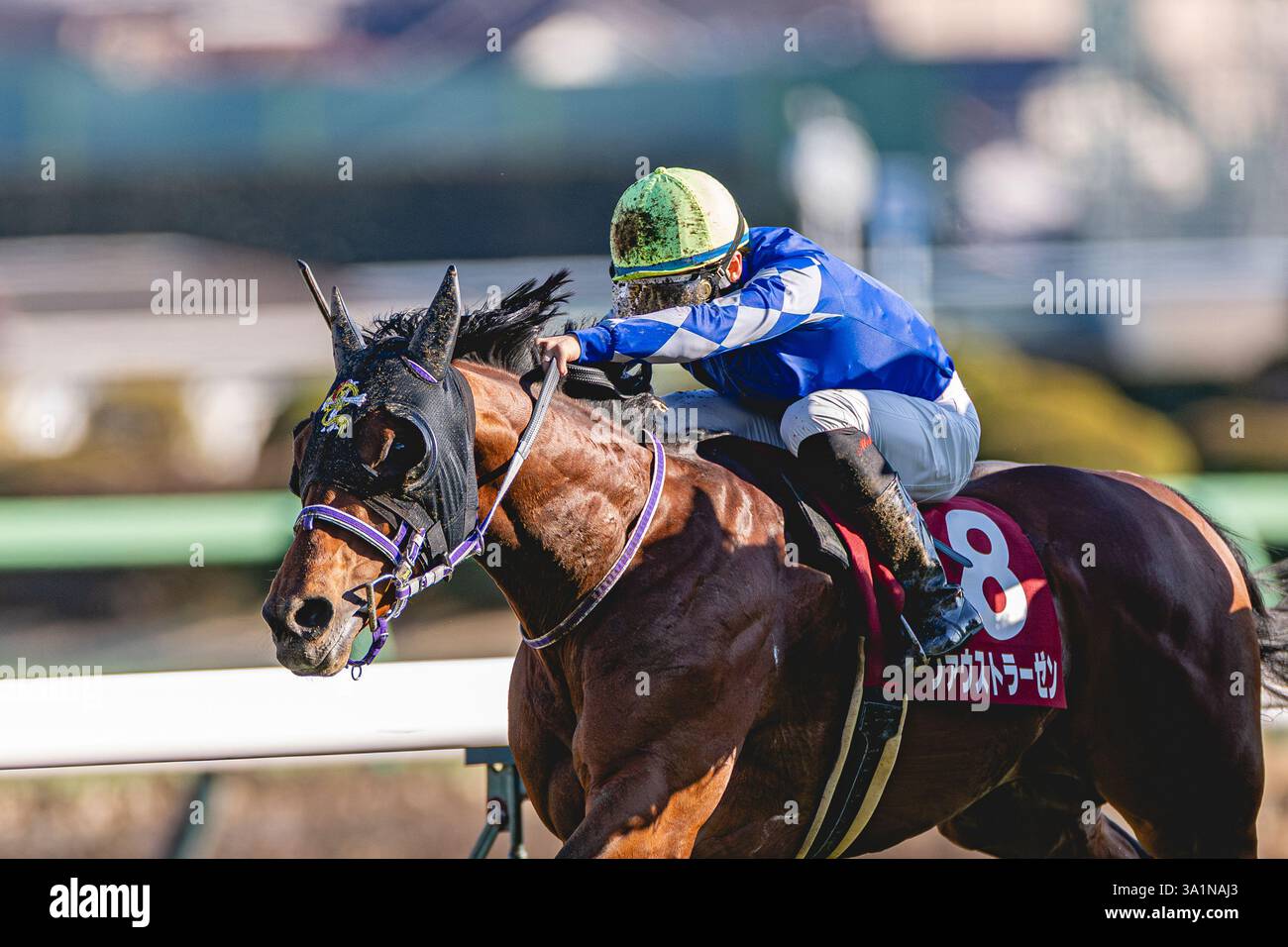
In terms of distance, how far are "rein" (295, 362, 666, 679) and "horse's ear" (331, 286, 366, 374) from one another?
0.89ft

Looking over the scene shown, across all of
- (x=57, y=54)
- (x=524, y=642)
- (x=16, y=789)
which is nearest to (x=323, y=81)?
(x=57, y=54)

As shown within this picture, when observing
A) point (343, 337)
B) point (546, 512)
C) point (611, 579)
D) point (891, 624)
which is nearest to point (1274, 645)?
point (891, 624)

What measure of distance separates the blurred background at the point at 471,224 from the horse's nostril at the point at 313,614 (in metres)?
2.87

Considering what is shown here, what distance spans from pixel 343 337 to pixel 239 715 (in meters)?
1.24

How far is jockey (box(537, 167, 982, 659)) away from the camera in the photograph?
267 cm

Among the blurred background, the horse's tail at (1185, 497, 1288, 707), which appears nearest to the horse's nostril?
the horse's tail at (1185, 497, 1288, 707)

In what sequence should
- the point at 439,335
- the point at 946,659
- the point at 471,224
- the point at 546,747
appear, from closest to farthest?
the point at 439,335 → the point at 546,747 → the point at 946,659 → the point at 471,224

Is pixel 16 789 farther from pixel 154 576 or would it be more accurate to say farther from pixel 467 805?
pixel 154 576

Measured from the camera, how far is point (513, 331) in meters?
2.77

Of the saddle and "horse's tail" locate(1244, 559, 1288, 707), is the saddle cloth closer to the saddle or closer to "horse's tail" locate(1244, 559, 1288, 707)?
the saddle

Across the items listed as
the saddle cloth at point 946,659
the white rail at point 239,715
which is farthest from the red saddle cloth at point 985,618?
the white rail at point 239,715

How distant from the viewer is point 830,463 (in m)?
2.76

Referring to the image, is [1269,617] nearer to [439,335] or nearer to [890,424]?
[890,424]
